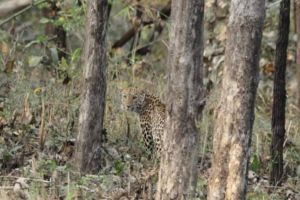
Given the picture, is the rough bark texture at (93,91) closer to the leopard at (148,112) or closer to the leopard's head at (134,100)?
the leopard at (148,112)

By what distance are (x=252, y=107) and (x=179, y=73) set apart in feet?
3.36

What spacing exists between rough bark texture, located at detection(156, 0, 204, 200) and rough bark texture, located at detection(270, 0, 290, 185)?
2.02 m

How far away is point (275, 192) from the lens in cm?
948

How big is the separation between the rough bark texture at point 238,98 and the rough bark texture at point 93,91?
87.7 inches

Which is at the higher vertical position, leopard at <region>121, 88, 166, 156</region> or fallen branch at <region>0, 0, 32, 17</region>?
fallen branch at <region>0, 0, 32, 17</region>

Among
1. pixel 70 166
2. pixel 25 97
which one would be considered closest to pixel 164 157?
pixel 70 166

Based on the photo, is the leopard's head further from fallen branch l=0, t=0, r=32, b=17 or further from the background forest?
fallen branch l=0, t=0, r=32, b=17

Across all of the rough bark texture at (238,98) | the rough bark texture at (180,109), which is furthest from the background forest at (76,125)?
the rough bark texture at (238,98)

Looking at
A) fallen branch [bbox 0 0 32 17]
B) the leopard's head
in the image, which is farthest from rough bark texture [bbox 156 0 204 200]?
fallen branch [bbox 0 0 32 17]

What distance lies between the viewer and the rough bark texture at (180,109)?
7.76 metres

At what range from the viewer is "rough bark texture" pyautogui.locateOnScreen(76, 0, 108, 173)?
8.91 m

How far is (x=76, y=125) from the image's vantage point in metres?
10.8

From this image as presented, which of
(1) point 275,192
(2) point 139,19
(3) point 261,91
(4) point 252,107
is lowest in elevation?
(1) point 275,192

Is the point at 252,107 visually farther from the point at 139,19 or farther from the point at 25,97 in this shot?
the point at 139,19
